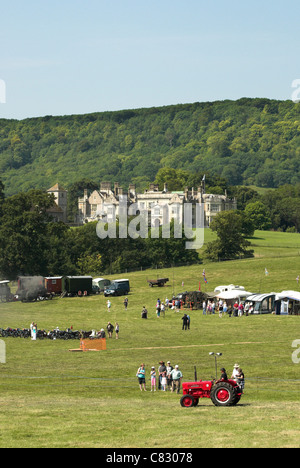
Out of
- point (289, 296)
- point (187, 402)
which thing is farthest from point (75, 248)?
point (187, 402)

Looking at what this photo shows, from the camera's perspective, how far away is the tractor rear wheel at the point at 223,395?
2803 cm

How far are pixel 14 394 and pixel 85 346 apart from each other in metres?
14.6

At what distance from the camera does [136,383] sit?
3578 centimetres

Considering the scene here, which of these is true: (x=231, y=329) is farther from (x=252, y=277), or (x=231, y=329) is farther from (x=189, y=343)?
(x=252, y=277)

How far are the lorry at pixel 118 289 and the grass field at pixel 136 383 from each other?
15.4 feet

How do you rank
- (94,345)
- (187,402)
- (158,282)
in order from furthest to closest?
(158,282), (94,345), (187,402)

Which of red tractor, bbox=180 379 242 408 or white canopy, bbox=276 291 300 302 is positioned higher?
red tractor, bbox=180 379 242 408

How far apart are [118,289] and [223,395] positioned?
2064 inches

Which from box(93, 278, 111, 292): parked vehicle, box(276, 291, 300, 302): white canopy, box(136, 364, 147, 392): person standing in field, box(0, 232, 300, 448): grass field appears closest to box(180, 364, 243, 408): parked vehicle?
box(0, 232, 300, 448): grass field

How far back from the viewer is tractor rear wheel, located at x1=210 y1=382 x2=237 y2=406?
28031mm

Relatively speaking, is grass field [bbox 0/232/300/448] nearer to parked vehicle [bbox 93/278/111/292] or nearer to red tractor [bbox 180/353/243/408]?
red tractor [bbox 180/353/243/408]

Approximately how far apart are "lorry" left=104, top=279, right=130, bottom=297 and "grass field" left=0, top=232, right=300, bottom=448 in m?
4.70

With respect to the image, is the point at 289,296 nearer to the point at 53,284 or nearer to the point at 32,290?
the point at 53,284
